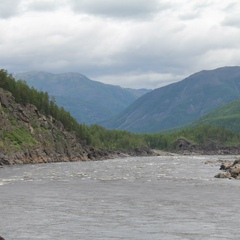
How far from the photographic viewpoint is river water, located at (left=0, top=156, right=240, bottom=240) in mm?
47438

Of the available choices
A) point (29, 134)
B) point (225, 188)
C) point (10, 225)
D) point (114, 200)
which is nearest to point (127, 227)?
point (10, 225)

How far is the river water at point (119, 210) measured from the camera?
47.4 m

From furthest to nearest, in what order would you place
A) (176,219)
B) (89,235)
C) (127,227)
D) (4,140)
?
(4,140)
(176,219)
(127,227)
(89,235)

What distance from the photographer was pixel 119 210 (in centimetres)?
6172

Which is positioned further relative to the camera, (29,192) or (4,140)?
(4,140)

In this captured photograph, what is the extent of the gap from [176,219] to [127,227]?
23.7 ft

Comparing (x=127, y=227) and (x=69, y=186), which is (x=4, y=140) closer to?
(x=69, y=186)

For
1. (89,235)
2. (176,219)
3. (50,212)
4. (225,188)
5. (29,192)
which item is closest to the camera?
(89,235)

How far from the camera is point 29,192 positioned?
81250 millimetres

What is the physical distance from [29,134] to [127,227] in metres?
149

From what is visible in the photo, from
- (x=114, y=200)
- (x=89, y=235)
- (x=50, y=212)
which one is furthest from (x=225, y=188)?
(x=89, y=235)

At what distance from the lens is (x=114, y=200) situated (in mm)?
72125

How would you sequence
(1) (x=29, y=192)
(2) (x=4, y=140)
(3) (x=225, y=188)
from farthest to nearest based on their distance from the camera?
A: 1. (2) (x=4, y=140)
2. (3) (x=225, y=188)
3. (1) (x=29, y=192)

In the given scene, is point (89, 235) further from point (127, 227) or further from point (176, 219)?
point (176, 219)
